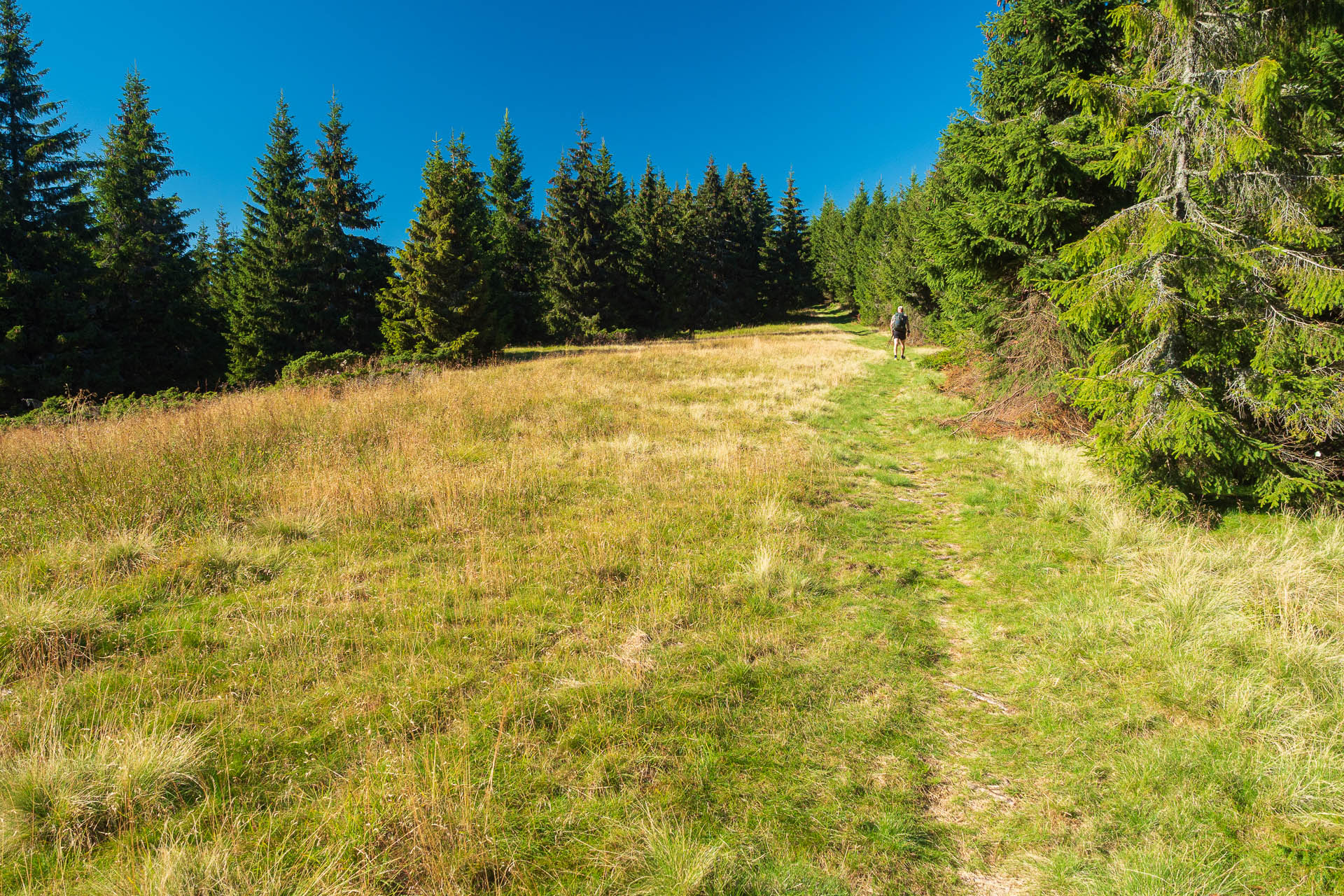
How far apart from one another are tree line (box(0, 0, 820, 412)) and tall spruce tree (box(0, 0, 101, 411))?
6cm

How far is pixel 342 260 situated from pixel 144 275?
8.25m

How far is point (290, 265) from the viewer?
25.8m

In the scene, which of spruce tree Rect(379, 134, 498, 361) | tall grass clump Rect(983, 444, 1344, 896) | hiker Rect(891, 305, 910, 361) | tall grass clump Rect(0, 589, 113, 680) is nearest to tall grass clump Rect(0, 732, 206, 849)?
tall grass clump Rect(0, 589, 113, 680)

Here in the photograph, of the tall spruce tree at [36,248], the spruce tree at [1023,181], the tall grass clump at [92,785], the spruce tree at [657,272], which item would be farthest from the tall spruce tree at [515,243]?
the tall grass clump at [92,785]

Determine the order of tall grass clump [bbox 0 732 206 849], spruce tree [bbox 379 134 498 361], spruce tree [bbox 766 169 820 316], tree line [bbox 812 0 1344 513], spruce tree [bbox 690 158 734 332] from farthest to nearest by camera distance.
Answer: spruce tree [bbox 766 169 820 316] → spruce tree [bbox 690 158 734 332] → spruce tree [bbox 379 134 498 361] → tree line [bbox 812 0 1344 513] → tall grass clump [bbox 0 732 206 849]

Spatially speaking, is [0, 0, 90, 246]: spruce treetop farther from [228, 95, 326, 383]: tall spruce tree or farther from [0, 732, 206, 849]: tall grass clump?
[0, 732, 206, 849]: tall grass clump

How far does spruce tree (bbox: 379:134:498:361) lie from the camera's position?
22.8 meters

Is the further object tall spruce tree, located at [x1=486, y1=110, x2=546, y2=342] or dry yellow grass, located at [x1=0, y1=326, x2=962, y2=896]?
tall spruce tree, located at [x1=486, y1=110, x2=546, y2=342]

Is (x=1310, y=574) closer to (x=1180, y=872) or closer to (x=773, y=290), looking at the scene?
(x=1180, y=872)

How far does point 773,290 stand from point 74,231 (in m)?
47.9

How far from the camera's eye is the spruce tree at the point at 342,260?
27.3 meters

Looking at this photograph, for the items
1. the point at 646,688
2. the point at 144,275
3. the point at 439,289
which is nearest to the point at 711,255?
the point at 439,289

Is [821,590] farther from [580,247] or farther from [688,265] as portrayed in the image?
[688,265]

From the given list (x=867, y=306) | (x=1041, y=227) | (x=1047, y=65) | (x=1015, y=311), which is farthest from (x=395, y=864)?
(x=867, y=306)
